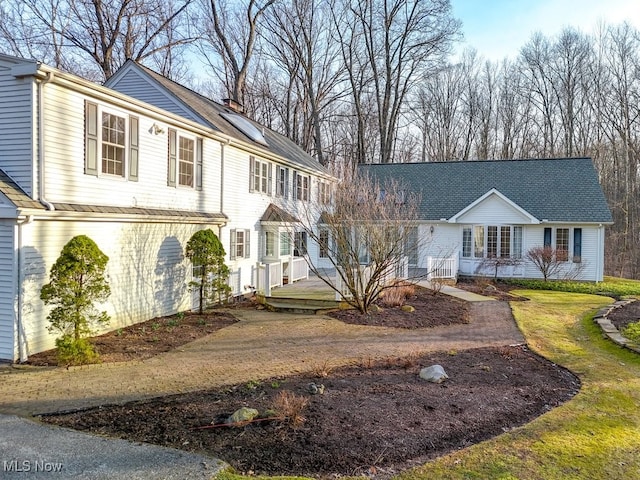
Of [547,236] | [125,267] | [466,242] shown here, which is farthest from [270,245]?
[547,236]

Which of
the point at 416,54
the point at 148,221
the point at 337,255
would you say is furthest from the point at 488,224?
the point at 416,54

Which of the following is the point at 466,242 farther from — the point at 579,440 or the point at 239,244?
the point at 579,440

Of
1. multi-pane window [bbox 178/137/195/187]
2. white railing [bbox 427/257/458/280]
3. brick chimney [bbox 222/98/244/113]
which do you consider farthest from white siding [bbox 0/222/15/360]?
white railing [bbox 427/257/458/280]

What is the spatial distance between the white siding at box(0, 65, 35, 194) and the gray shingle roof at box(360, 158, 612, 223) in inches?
633

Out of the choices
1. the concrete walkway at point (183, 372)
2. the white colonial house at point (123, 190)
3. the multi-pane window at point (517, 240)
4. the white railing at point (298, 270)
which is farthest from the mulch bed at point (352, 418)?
the multi-pane window at point (517, 240)

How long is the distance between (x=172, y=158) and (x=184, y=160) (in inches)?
20.5

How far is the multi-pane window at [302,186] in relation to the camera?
65.4 ft

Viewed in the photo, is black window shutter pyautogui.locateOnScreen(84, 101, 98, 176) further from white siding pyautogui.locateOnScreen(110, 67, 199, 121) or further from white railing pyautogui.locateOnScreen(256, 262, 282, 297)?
white railing pyautogui.locateOnScreen(256, 262, 282, 297)

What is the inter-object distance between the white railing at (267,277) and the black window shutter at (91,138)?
6.01 meters

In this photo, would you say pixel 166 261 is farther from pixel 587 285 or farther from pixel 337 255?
pixel 587 285

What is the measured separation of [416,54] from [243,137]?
22451 millimetres

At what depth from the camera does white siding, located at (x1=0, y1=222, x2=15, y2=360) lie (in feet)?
25.4

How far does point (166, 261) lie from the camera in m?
11.8

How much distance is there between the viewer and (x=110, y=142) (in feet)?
32.2
